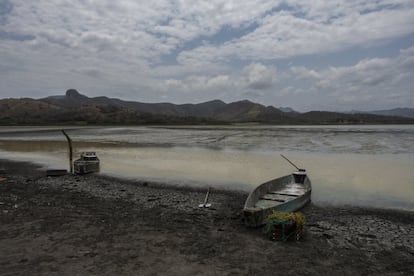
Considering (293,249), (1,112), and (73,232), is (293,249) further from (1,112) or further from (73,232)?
(1,112)

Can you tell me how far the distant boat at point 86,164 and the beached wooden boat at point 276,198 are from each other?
38.8ft

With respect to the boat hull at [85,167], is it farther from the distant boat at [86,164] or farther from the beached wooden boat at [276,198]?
the beached wooden boat at [276,198]

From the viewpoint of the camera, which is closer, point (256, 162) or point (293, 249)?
point (293, 249)

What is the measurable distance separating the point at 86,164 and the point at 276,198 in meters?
12.6

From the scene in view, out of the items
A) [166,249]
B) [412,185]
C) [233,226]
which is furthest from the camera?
[412,185]

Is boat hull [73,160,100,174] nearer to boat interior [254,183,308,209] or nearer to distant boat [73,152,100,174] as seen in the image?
distant boat [73,152,100,174]

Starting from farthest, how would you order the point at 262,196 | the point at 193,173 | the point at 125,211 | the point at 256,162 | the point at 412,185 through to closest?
the point at 256,162
the point at 193,173
the point at 412,185
the point at 262,196
the point at 125,211

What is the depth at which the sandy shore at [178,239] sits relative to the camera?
24.3 ft

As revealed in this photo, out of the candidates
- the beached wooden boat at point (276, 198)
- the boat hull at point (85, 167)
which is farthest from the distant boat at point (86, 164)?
the beached wooden boat at point (276, 198)

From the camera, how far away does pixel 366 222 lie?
35.6 feet

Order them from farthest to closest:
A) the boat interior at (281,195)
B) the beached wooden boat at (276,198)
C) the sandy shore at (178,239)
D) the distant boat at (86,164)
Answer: the distant boat at (86,164), the boat interior at (281,195), the beached wooden boat at (276,198), the sandy shore at (178,239)

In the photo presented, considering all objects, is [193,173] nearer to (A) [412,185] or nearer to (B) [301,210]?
(B) [301,210]

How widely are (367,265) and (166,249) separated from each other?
4.82 metres

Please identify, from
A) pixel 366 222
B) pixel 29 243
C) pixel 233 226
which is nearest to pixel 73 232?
pixel 29 243
